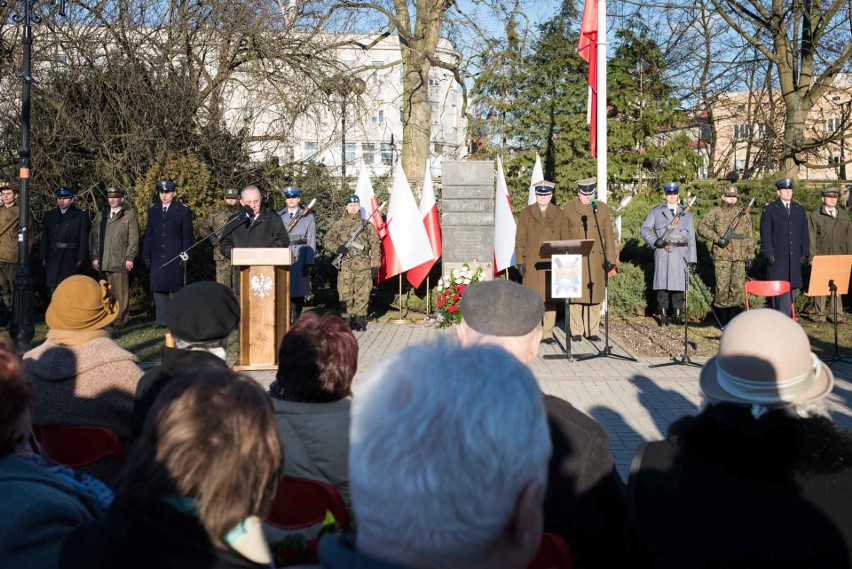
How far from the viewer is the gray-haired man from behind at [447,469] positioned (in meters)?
1.34

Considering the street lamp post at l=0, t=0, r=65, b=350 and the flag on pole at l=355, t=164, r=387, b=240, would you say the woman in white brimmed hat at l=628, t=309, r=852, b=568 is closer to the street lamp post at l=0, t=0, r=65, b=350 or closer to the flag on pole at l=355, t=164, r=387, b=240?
the street lamp post at l=0, t=0, r=65, b=350

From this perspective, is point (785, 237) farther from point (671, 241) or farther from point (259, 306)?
point (259, 306)

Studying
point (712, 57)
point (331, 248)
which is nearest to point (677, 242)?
point (331, 248)

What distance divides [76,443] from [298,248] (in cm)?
911

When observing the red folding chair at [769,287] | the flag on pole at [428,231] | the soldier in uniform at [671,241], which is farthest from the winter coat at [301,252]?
the red folding chair at [769,287]

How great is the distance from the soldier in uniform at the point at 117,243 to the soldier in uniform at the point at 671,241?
7588mm

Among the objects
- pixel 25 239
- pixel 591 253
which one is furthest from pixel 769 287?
pixel 25 239

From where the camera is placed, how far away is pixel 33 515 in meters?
2.14

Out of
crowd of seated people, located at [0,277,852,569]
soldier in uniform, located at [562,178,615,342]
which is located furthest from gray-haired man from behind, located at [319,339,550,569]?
soldier in uniform, located at [562,178,615,342]

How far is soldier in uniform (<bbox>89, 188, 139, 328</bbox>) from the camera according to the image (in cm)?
1226

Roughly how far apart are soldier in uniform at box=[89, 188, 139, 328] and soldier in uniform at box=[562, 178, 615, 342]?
251 inches

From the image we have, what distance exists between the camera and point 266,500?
1.95 m

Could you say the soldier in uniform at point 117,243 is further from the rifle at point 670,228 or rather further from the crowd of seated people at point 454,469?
the crowd of seated people at point 454,469

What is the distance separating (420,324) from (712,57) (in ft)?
57.9
